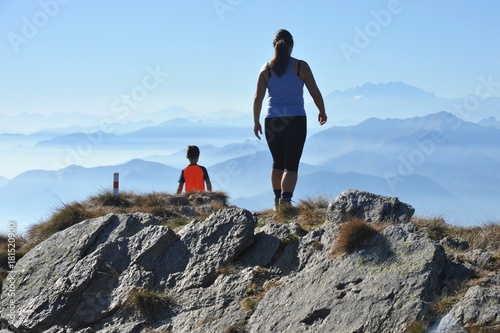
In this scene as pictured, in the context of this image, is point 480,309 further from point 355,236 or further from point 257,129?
point 257,129

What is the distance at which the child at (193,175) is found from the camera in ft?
54.1

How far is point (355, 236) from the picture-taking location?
31.8 feet

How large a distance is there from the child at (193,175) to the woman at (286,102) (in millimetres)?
3985

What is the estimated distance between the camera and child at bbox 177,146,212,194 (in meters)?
16.5

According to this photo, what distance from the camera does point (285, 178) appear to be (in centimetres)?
1268

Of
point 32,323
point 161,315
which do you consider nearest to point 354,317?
point 161,315

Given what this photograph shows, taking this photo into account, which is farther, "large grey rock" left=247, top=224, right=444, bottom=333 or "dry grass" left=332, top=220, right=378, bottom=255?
"dry grass" left=332, top=220, right=378, bottom=255

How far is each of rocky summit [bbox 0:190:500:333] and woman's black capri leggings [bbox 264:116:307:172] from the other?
1259 mm

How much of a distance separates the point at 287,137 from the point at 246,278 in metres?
3.09

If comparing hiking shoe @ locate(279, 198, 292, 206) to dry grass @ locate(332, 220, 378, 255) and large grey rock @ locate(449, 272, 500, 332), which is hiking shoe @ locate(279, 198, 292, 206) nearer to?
dry grass @ locate(332, 220, 378, 255)

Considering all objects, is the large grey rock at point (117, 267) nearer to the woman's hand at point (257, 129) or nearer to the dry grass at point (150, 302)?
the dry grass at point (150, 302)

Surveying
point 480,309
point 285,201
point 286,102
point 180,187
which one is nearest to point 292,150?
point 286,102

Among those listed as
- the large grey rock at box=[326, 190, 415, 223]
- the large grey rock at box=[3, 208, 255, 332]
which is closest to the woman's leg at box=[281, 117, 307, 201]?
the large grey rock at box=[3, 208, 255, 332]

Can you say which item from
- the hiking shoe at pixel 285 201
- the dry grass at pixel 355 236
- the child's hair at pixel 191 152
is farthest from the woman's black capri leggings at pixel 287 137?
the child's hair at pixel 191 152
